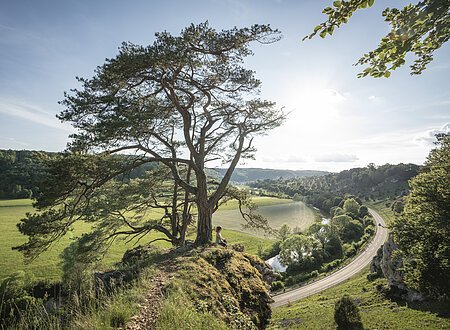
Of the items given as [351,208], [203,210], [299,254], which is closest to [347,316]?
[203,210]

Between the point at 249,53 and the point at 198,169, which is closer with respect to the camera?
the point at 249,53

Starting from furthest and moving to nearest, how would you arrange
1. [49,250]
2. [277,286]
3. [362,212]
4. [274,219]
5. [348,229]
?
[362,212]
[274,219]
[348,229]
[277,286]
[49,250]

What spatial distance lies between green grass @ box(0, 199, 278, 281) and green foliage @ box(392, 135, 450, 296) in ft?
62.1

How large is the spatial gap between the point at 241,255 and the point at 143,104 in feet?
26.0

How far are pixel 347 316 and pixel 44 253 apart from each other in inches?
1560

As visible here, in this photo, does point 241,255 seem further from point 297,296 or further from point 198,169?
point 297,296

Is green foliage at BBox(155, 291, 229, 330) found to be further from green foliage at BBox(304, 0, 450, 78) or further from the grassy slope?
the grassy slope

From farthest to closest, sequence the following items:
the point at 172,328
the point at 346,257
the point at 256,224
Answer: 1. the point at 346,257
2. the point at 256,224
3. the point at 172,328

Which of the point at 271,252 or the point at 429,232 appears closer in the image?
the point at 429,232

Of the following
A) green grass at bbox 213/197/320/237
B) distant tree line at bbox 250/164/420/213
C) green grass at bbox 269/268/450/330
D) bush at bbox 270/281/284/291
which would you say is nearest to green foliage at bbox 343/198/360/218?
green grass at bbox 213/197/320/237

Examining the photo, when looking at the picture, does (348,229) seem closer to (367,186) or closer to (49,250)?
(49,250)

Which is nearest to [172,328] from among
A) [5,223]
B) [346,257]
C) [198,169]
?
[198,169]

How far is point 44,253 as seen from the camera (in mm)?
34469

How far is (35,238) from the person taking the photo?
908 cm
